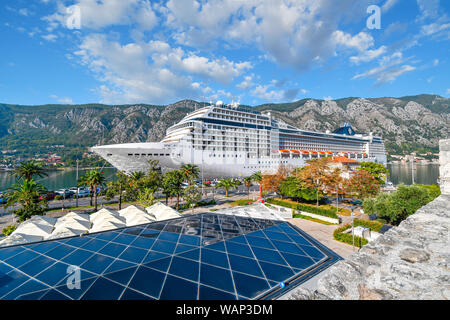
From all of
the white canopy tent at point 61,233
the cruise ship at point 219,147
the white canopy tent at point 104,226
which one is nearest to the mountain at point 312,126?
the cruise ship at point 219,147

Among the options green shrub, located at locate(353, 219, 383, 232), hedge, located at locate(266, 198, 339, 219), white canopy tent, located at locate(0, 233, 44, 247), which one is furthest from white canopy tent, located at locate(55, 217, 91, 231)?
green shrub, located at locate(353, 219, 383, 232)

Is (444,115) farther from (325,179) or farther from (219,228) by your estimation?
(219,228)

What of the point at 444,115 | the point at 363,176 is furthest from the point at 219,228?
the point at 444,115

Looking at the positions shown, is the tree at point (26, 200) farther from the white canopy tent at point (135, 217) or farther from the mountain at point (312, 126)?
the mountain at point (312, 126)

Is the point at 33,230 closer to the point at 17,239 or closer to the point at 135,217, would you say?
the point at 17,239

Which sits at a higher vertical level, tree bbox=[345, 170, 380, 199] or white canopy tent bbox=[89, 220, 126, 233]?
tree bbox=[345, 170, 380, 199]

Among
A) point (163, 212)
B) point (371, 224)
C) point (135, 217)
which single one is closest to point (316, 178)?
point (371, 224)

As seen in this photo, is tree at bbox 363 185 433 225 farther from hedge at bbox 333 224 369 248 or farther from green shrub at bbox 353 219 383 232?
hedge at bbox 333 224 369 248
